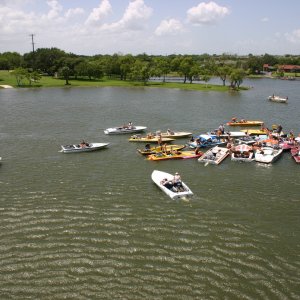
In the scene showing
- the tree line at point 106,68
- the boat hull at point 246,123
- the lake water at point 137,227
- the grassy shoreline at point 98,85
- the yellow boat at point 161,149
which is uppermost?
the tree line at point 106,68

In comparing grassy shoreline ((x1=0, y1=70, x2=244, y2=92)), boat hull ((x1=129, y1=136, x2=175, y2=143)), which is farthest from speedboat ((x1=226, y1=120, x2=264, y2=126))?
grassy shoreline ((x1=0, y1=70, x2=244, y2=92))

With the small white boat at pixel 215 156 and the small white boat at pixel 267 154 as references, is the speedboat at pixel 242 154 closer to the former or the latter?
the small white boat at pixel 267 154

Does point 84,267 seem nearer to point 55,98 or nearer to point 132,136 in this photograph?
point 132,136

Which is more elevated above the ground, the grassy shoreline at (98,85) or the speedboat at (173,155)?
the grassy shoreline at (98,85)

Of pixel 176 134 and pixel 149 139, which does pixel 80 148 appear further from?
pixel 176 134

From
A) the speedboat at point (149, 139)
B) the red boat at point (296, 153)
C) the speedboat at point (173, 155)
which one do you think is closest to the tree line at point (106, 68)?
the speedboat at point (149, 139)

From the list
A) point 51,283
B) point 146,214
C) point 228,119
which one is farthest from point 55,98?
point 51,283
